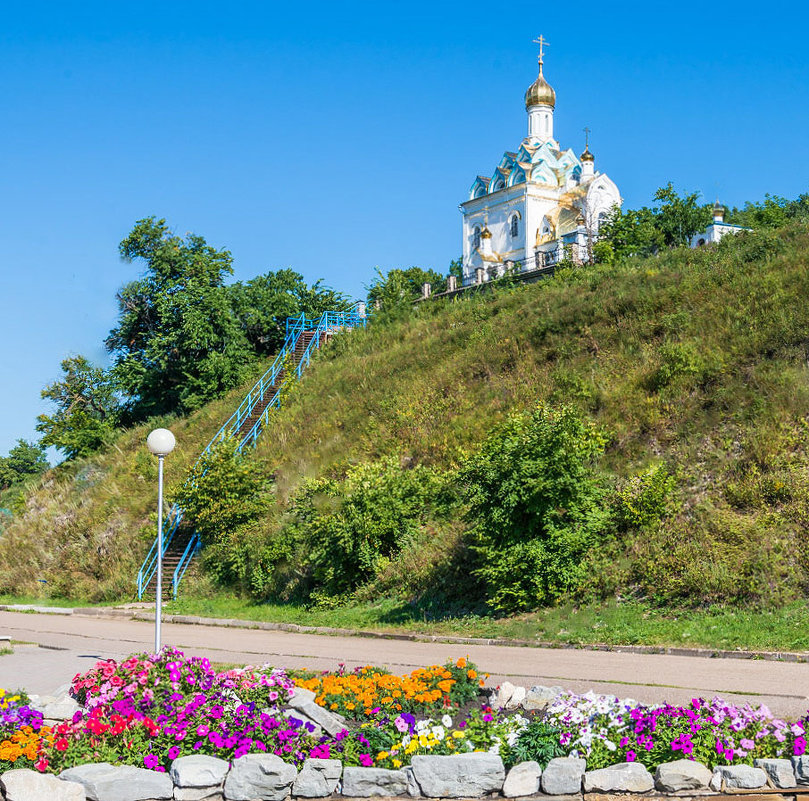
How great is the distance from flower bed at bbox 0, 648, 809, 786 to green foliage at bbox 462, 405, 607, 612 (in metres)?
7.01

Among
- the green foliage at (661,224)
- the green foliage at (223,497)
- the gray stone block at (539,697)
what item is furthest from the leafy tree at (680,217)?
the gray stone block at (539,697)

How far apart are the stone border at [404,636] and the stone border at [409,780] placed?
539 cm

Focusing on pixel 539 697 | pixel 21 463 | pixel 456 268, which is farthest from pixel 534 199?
pixel 539 697

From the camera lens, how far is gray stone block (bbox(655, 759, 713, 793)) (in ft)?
22.5

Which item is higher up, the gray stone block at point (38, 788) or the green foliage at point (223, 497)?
the green foliage at point (223, 497)

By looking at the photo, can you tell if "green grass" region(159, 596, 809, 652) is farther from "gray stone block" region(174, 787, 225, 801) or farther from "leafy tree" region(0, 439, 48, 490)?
"leafy tree" region(0, 439, 48, 490)

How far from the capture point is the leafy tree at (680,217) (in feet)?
187

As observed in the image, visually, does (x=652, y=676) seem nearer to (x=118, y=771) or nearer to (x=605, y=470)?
(x=118, y=771)

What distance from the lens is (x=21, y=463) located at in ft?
297

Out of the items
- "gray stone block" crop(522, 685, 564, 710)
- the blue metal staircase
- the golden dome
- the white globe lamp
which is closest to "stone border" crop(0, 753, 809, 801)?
"gray stone block" crop(522, 685, 564, 710)

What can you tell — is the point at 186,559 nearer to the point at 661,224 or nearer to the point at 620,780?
the point at 620,780

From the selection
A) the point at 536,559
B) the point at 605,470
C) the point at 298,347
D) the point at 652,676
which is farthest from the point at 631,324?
the point at 298,347

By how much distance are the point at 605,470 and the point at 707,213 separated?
43699 mm

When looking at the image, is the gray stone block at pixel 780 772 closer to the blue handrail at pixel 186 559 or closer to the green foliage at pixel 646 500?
the green foliage at pixel 646 500
